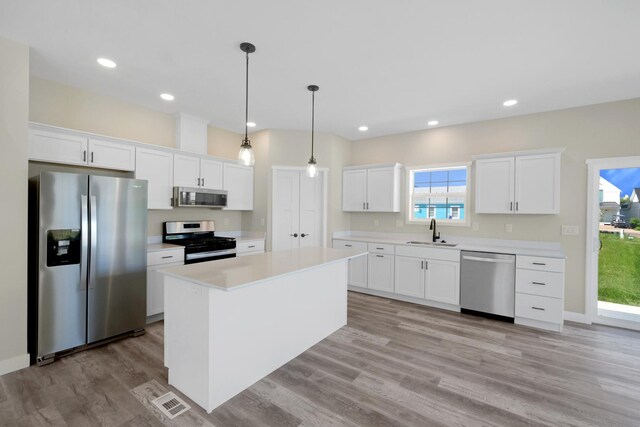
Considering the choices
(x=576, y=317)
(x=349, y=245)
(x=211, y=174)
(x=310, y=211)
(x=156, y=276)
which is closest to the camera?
(x=156, y=276)

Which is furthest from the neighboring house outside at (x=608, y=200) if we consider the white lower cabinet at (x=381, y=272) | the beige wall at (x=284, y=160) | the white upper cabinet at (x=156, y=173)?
the white upper cabinet at (x=156, y=173)

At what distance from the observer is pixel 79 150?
3109mm

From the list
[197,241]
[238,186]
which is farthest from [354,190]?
[197,241]

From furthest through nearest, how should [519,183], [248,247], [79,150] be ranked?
[248,247]
[519,183]
[79,150]

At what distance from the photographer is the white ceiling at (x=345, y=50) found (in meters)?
2.04

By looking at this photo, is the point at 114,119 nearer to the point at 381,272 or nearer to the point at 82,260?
the point at 82,260

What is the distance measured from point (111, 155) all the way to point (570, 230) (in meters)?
5.84

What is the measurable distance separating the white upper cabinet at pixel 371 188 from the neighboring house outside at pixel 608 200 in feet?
8.63

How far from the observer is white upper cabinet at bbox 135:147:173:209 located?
3.66 metres

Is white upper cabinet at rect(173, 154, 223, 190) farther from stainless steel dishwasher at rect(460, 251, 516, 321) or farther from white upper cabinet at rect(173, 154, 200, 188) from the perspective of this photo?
stainless steel dishwasher at rect(460, 251, 516, 321)

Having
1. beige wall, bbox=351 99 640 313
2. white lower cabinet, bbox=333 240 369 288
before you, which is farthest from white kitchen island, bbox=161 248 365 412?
beige wall, bbox=351 99 640 313

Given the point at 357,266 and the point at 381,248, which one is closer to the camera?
the point at 381,248

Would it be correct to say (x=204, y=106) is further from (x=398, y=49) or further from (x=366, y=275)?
(x=366, y=275)

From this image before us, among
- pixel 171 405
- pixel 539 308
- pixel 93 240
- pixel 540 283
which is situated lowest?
pixel 171 405
